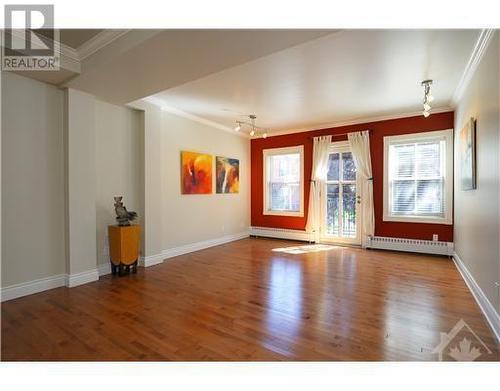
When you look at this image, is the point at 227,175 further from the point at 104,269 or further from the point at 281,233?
the point at 104,269

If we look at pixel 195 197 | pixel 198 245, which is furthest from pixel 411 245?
pixel 195 197

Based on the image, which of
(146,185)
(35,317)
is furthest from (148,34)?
(35,317)

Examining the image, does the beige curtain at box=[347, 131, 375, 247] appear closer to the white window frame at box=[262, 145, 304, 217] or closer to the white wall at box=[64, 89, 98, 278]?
the white window frame at box=[262, 145, 304, 217]

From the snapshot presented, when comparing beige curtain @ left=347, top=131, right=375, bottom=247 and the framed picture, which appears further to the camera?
beige curtain @ left=347, top=131, right=375, bottom=247

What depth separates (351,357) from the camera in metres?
1.81

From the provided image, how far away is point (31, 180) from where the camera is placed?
10.1 ft

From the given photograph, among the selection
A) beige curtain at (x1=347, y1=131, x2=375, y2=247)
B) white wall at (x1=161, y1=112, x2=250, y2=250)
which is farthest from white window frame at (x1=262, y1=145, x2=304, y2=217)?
beige curtain at (x1=347, y1=131, x2=375, y2=247)

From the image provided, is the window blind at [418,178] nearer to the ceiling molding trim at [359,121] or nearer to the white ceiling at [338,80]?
the ceiling molding trim at [359,121]

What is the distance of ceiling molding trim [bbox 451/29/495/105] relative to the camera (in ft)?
7.89

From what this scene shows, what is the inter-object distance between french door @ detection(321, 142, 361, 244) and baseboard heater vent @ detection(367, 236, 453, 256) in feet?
1.17

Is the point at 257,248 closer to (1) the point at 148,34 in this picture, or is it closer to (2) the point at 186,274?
(2) the point at 186,274

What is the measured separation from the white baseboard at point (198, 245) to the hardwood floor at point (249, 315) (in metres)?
0.63

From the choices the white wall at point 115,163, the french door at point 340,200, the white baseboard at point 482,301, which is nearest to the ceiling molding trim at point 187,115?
the white wall at point 115,163
